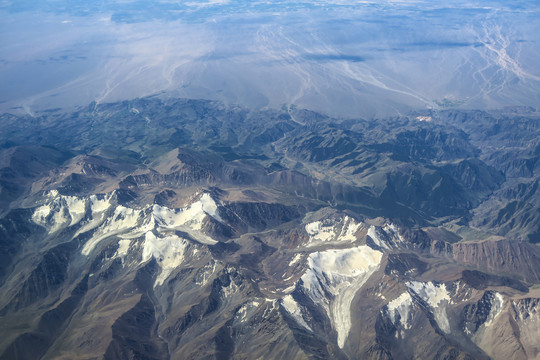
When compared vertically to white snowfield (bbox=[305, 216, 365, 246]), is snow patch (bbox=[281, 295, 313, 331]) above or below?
above

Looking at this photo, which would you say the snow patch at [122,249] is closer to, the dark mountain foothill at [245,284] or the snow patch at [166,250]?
the dark mountain foothill at [245,284]

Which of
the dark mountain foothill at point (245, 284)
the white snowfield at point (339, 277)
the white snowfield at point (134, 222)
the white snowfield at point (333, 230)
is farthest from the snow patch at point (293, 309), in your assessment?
the white snowfield at point (134, 222)

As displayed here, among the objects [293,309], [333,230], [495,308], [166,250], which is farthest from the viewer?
[333,230]

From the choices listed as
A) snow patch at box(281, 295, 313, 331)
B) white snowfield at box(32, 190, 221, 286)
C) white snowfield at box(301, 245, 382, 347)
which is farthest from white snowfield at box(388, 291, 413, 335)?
white snowfield at box(32, 190, 221, 286)

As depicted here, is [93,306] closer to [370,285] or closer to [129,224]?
[129,224]

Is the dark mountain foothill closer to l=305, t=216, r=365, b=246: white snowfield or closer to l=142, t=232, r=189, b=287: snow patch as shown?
l=142, t=232, r=189, b=287: snow patch

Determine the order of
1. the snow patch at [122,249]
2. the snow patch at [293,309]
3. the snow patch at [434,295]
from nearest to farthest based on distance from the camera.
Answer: the snow patch at [293,309], the snow patch at [434,295], the snow patch at [122,249]

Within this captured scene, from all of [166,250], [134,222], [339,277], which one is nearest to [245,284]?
[339,277]

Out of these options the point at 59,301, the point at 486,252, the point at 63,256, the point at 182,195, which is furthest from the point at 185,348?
the point at 486,252

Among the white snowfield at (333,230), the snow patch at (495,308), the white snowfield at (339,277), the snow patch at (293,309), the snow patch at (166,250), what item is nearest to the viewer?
the snow patch at (495,308)

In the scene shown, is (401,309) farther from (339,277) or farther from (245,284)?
(245,284)

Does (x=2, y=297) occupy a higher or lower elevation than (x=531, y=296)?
lower
